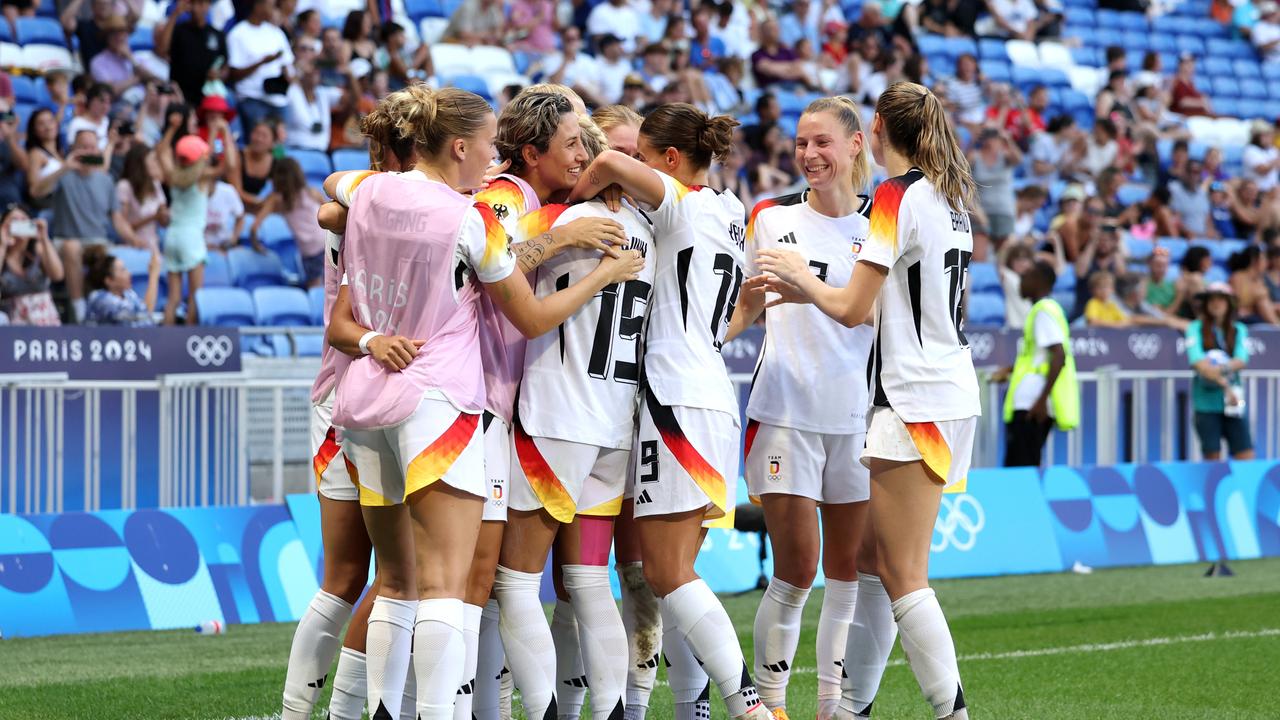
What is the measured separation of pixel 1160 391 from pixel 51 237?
8.99 meters

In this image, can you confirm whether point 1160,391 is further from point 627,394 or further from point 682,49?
point 627,394

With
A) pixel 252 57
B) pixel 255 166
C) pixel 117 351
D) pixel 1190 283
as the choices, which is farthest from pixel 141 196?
pixel 1190 283

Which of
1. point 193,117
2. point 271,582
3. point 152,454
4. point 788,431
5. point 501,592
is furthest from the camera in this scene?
point 193,117

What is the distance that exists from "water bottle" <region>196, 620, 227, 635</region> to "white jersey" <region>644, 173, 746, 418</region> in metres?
4.47

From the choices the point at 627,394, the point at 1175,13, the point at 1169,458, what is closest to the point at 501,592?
the point at 627,394

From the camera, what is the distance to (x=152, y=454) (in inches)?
392

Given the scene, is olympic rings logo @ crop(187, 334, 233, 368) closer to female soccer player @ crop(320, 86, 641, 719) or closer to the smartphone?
the smartphone

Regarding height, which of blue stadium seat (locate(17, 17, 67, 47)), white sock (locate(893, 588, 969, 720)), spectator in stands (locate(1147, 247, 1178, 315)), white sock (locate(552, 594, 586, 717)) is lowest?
spectator in stands (locate(1147, 247, 1178, 315))

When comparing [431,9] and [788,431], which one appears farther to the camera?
[431,9]

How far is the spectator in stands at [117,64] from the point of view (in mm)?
13656

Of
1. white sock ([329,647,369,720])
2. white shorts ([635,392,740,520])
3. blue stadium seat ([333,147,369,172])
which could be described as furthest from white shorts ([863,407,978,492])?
blue stadium seat ([333,147,369,172])

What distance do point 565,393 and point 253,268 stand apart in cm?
874

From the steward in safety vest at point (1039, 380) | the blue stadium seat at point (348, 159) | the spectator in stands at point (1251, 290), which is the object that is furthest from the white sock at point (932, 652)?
the spectator in stands at point (1251, 290)

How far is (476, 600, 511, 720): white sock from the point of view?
5.25 m
